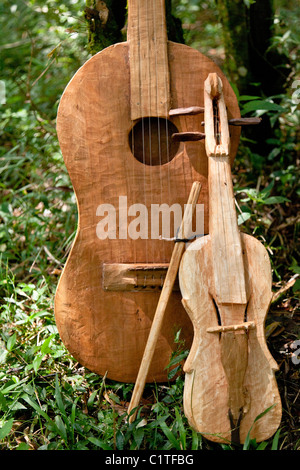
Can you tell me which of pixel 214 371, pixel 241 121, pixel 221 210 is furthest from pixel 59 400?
pixel 241 121

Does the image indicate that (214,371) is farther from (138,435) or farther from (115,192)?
(115,192)

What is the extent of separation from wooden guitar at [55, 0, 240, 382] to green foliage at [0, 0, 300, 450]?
7.3 inches

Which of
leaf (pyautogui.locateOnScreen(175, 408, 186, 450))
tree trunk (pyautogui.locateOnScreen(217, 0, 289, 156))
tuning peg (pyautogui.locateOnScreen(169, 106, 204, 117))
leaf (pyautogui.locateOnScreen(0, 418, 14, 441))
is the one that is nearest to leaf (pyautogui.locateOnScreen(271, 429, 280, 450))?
leaf (pyautogui.locateOnScreen(175, 408, 186, 450))

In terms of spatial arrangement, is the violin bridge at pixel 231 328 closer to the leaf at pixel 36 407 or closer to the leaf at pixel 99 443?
the leaf at pixel 99 443

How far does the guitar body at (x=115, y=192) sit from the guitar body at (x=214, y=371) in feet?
0.95

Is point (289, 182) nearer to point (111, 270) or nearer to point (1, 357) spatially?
point (111, 270)

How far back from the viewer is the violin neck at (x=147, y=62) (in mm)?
1912

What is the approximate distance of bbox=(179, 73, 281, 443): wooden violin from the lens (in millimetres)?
1682

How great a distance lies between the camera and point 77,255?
77.0 inches

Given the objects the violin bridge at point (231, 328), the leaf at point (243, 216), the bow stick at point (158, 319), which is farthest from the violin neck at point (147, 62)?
Answer: the violin bridge at point (231, 328)

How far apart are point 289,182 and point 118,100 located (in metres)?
1.49

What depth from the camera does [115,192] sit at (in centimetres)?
196

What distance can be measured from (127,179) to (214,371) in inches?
33.7
